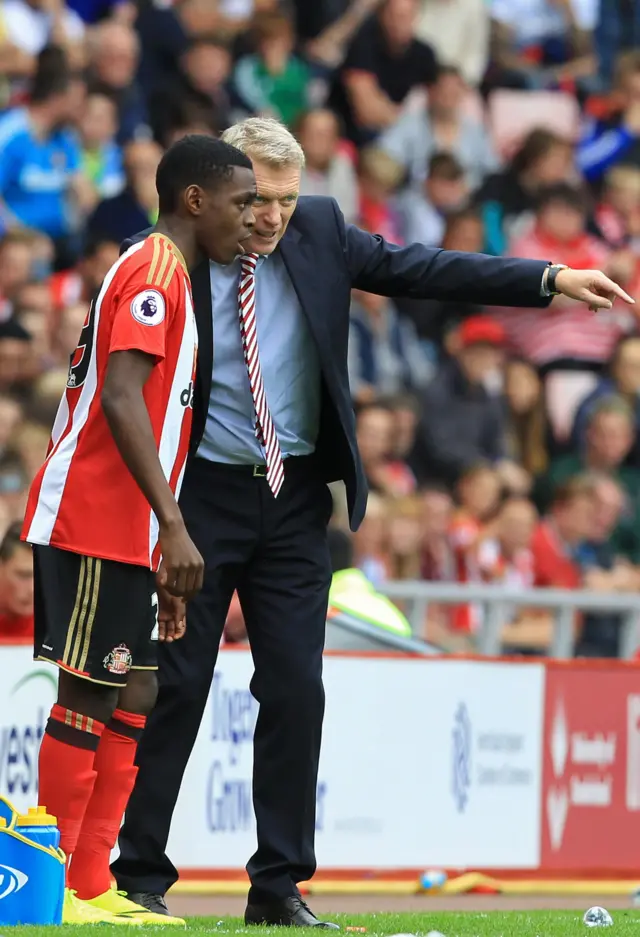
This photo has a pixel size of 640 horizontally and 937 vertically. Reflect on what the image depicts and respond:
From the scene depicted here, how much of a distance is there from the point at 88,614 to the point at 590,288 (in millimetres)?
1752

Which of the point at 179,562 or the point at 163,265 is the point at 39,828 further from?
the point at 163,265

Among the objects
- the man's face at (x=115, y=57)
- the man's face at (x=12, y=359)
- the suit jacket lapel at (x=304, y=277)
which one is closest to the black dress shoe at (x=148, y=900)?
the suit jacket lapel at (x=304, y=277)

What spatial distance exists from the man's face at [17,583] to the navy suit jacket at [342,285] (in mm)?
2771

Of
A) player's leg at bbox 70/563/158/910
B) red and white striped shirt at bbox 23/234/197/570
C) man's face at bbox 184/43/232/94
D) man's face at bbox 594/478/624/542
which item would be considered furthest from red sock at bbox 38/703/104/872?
man's face at bbox 184/43/232/94

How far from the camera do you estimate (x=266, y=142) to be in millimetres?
5961

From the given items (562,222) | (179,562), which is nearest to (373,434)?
(562,222)

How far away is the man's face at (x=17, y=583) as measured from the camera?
28.3 ft

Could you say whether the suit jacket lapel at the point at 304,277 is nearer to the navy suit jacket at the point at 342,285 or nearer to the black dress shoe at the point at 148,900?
the navy suit jacket at the point at 342,285

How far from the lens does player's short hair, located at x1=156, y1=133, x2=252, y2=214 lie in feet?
18.3

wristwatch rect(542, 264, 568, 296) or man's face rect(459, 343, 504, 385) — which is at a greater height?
man's face rect(459, 343, 504, 385)

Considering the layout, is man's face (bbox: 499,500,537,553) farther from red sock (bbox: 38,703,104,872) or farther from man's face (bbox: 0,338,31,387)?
red sock (bbox: 38,703,104,872)

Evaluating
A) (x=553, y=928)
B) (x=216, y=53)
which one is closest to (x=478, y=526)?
(x=216, y=53)

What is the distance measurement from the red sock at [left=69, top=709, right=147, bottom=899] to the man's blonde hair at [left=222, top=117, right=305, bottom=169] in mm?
1649

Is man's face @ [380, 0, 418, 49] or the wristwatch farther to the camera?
man's face @ [380, 0, 418, 49]
